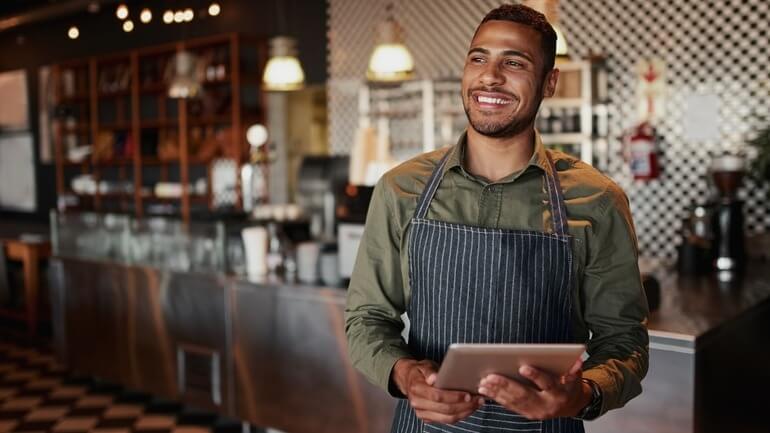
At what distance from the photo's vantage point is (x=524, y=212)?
174cm

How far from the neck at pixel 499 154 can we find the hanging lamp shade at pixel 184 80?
4.60 m

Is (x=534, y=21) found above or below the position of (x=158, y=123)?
below

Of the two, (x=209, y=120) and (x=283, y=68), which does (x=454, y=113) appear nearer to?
(x=283, y=68)

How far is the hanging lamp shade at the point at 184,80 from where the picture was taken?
237 inches

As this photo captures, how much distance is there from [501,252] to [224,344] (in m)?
3.03

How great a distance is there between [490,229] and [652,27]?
4598mm

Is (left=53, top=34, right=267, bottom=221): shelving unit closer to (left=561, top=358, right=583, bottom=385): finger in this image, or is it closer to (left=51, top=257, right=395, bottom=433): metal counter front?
(left=51, top=257, right=395, bottom=433): metal counter front

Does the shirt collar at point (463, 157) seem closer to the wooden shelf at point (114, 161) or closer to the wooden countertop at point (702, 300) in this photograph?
the wooden countertop at point (702, 300)

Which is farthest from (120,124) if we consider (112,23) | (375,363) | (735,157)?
(375,363)

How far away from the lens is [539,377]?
1.42 meters

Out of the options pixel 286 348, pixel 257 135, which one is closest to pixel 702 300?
pixel 286 348

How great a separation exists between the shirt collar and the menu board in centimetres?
1070

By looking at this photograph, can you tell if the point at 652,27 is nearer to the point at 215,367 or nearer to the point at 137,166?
the point at 215,367

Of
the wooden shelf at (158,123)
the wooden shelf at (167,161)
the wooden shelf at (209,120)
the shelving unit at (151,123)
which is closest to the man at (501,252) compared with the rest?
the shelving unit at (151,123)
